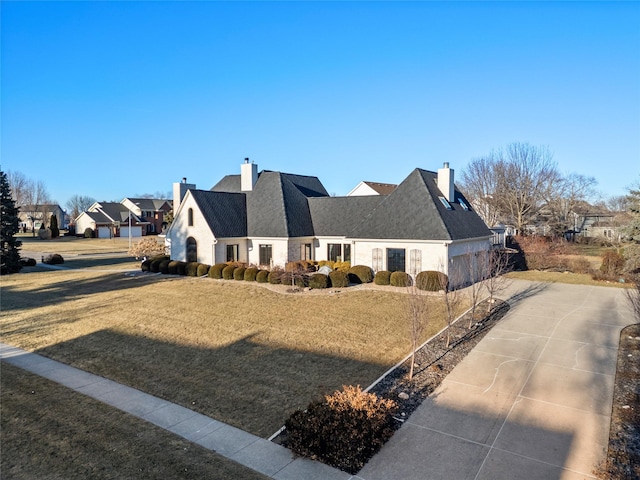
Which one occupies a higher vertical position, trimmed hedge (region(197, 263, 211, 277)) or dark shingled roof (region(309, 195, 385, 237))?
dark shingled roof (region(309, 195, 385, 237))

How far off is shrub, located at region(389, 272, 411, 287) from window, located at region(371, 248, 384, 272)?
1639mm

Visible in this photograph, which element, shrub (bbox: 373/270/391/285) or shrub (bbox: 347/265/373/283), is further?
shrub (bbox: 347/265/373/283)

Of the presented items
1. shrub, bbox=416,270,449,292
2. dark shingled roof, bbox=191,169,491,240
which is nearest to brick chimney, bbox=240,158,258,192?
dark shingled roof, bbox=191,169,491,240

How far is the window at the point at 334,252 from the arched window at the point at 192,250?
10.0 meters

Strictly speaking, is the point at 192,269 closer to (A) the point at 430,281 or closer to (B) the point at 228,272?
(B) the point at 228,272

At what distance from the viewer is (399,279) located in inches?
931

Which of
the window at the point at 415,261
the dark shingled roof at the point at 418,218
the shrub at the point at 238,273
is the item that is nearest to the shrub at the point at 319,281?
the dark shingled roof at the point at 418,218

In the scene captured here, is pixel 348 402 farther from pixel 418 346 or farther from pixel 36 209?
pixel 36 209

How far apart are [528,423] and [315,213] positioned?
2462cm

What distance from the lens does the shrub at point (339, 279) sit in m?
24.1

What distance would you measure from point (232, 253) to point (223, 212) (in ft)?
10.5

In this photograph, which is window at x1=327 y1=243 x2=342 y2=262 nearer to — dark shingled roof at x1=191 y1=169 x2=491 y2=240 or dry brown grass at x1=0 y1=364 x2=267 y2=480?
dark shingled roof at x1=191 y1=169 x2=491 y2=240

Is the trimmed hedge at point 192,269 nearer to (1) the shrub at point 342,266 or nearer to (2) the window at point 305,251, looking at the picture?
(2) the window at point 305,251

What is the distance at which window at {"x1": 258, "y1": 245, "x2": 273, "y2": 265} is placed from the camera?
30052mm
